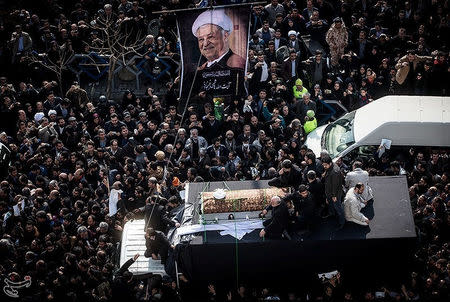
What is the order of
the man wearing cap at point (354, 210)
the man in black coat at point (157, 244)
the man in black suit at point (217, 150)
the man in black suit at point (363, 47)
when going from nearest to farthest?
the man wearing cap at point (354, 210) < the man in black coat at point (157, 244) < the man in black suit at point (217, 150) < the man in black suit at point (363, 47)

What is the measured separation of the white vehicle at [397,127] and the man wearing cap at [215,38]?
2.90 meters

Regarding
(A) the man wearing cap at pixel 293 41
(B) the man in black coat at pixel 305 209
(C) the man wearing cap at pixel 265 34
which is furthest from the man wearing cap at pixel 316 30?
(B) the man in black coat at pixel 305 209

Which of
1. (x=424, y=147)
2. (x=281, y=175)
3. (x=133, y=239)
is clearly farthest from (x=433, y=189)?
(x=133, y=239)

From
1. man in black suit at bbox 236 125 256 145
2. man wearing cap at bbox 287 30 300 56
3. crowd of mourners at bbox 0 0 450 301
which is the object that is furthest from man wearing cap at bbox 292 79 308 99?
man in black suit at bbox 236 125 256 145

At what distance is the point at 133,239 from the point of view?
1758 centimetres

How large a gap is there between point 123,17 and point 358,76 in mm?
6491

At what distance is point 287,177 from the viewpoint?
57.0ft

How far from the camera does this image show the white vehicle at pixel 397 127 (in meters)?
19.3

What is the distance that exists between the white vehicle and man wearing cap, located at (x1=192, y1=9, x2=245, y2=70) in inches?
114

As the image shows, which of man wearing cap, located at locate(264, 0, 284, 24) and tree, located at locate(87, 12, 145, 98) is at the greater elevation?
man wearing cap, located at locate(264, 0, 284, 24)

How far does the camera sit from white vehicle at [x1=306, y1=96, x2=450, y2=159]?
1934cm

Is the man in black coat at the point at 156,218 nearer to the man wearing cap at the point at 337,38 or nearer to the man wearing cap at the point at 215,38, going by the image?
the man wearing cap at the point at 215,38

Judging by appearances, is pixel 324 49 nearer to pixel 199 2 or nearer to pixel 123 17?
pixel 199 2

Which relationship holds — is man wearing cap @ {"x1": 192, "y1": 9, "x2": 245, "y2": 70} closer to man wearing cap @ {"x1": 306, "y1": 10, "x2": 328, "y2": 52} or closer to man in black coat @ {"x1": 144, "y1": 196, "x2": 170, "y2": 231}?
man wearing cap @ {"x1": 306, "y1": 10, "x2": 328, "y2": 52}
